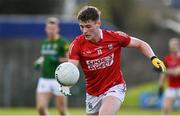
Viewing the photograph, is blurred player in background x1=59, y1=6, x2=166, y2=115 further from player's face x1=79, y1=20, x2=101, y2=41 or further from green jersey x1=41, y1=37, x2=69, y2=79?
green jersey x1=41, y1=37, x2=69, y2=79

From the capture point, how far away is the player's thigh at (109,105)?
1114 centimetres

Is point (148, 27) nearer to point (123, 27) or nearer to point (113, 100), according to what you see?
point (123, 27)

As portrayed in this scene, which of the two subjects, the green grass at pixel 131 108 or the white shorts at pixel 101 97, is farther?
the green grass at pixel 131 108

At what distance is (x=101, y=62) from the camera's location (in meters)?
11.5

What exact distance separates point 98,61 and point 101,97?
1.80 feet

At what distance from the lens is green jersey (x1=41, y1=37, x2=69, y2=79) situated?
A: 55.4 feet

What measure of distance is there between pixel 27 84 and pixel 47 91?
35.6 feet

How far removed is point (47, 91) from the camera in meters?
16.8

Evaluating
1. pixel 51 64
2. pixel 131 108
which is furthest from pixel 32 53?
pixel 51 64

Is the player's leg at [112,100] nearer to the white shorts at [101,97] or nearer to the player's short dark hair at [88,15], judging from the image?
the white shorts at [101,97]

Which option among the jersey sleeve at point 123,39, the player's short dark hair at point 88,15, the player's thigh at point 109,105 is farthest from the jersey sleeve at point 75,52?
the player's thigh at point 109,105

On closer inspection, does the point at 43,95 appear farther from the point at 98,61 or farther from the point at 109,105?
the point at 109,105

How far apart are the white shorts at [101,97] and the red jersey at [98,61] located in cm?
6

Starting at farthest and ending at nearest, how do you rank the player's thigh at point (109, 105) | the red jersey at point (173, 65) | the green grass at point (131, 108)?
→ 1. the green grass at point (131, 108)
2. the red jersey at point (173, 65)
3. the player's thigh at point (109, 105)
